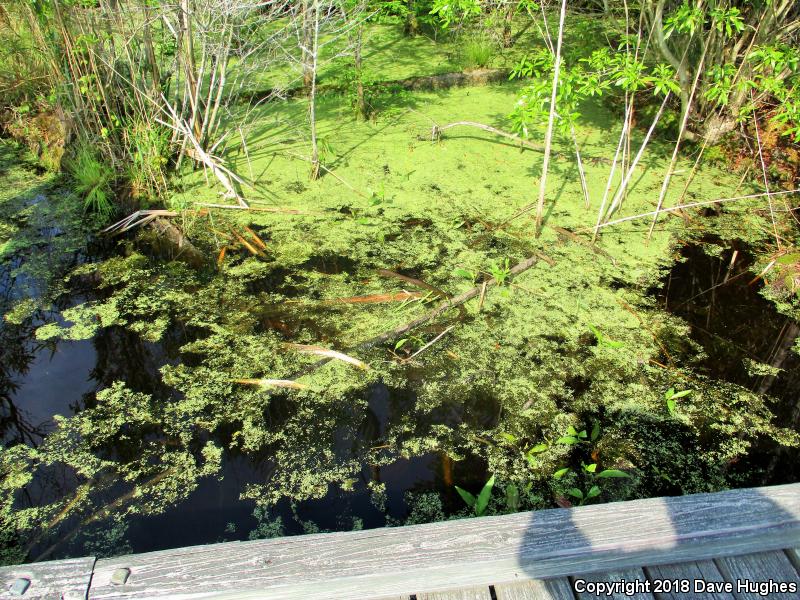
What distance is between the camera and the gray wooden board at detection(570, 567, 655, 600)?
1.33 m

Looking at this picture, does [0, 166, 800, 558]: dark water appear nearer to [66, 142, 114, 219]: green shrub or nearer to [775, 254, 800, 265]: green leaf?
[775, 254, 800, 265]: green leaf

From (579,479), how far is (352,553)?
87 centimetres

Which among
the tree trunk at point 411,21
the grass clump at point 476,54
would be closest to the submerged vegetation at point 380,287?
the grass clump at point 476,54

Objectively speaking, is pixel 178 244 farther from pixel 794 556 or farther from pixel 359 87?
pixel 794 556

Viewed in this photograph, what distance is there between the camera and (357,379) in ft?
7.32

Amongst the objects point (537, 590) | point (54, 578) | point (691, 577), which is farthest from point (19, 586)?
point (691, 577)

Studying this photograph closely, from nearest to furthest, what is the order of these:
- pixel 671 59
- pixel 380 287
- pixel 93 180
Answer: pixel 380 287 → pixel 671 59 → pixel 93 180

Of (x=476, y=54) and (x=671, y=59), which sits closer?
(x=671, y=59)

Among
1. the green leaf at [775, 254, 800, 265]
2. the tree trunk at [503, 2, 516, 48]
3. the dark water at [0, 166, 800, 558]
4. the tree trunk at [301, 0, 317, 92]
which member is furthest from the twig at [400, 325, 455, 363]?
the tree trunk at [503, 2, 516, 48]

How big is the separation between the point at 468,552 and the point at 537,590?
178 millimetres

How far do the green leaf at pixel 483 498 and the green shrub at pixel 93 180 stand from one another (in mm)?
2322

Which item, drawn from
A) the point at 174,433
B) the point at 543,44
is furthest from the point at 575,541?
the point at 543,44

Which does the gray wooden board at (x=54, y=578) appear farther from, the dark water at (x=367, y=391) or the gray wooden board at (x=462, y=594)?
the gray wooden board at (x=462, y=594)

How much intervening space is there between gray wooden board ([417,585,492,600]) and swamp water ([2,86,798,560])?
18.5 inches
